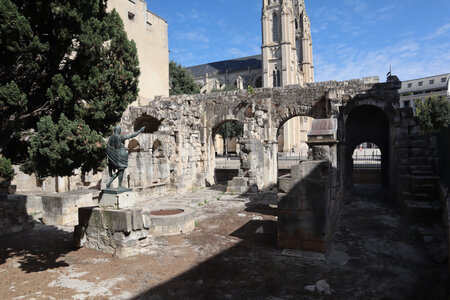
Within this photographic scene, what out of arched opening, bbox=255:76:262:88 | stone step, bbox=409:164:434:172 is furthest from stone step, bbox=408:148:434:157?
arched opening, bbox=255:76:262:88

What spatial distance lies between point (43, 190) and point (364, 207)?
1245 cm

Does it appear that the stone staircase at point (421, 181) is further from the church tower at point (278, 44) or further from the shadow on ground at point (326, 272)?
the church tower at point (278, 44)

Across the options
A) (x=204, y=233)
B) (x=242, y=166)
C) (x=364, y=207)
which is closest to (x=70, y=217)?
(x=204, y=233)

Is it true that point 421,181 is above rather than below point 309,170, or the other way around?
below

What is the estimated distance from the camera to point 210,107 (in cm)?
1669

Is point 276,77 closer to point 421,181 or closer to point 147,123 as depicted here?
point 147,123

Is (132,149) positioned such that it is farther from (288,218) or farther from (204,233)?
(288,218)

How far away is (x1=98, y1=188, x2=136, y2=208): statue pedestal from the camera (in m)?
6.14

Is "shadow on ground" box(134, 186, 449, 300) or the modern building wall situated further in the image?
the modern building wall

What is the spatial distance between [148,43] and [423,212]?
763 inches

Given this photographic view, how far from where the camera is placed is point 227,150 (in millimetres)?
39156

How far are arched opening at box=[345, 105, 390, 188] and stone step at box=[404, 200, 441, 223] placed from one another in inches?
231

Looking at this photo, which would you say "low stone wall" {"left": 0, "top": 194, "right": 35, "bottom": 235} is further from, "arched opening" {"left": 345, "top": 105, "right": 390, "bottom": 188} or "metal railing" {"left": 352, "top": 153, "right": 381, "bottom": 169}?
"metal railing" {"left": 352, "top": 153, "right": 381, "bottom": 169}

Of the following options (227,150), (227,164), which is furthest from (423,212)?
(227,150)
